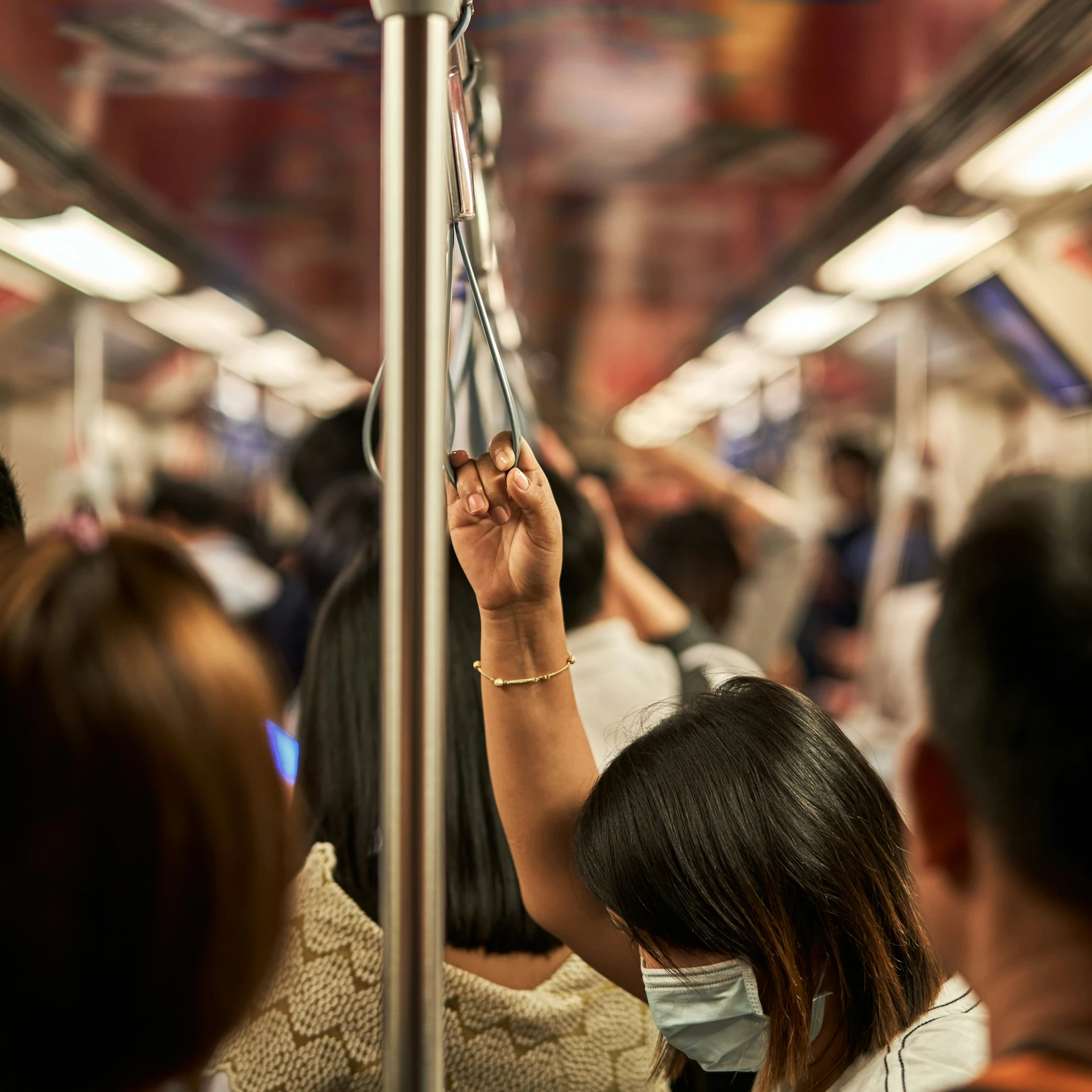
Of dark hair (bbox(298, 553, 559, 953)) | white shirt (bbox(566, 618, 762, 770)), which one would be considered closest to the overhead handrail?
dark hair (bbox(298, 553, 559, 953))

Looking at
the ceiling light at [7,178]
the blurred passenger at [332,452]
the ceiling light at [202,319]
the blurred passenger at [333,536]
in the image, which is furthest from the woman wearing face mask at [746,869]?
the ceiling light at [202,319]

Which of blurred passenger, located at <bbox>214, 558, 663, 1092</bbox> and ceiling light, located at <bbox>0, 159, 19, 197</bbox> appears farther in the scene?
ceiling light, located at <bbox>0, 159, 19, 197</bbox>

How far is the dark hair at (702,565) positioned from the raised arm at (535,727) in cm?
189

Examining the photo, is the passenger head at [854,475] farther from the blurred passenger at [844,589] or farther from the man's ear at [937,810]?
the man's ear at [937,810]

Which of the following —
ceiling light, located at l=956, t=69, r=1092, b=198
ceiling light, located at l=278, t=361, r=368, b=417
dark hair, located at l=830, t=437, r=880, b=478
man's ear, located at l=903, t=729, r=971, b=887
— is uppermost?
ceiling light, located at l=278, t=361, r=368, b=417

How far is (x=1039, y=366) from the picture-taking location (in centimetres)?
343

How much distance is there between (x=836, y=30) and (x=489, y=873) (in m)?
1.65

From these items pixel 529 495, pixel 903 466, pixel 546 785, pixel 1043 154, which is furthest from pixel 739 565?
pixel 529 495

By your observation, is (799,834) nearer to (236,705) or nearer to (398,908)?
(398,908)

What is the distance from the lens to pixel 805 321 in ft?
15.1

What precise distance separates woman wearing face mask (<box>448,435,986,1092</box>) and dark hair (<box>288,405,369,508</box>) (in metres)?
1.57

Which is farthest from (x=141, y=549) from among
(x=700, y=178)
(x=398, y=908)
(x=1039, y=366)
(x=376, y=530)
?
(x=1039, y=366)

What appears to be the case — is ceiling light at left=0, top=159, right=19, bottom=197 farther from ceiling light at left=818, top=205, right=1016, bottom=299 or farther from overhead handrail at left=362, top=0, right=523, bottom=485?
ceiling light at left=818, top=205, right=1016, bottom=299

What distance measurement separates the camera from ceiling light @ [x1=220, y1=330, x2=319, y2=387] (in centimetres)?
541
